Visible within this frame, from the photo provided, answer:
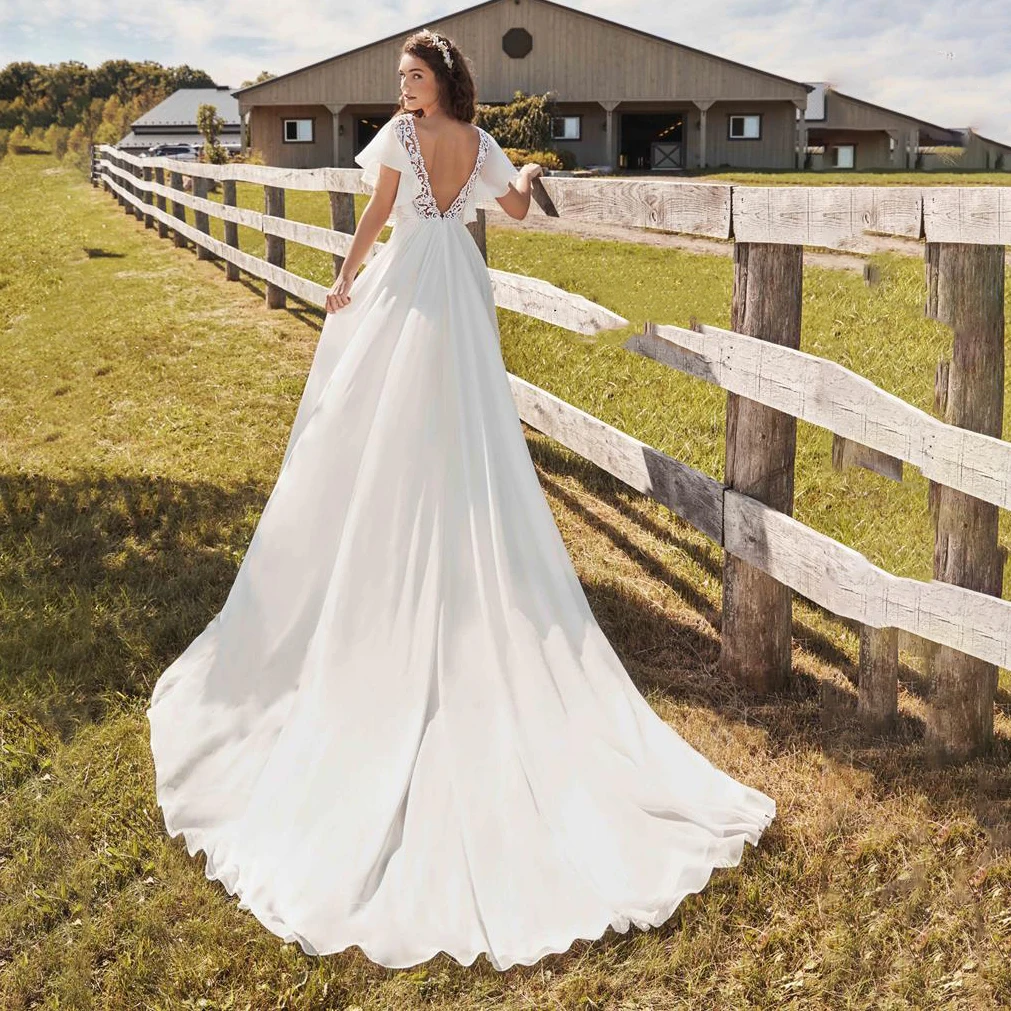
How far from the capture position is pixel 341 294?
436 cm

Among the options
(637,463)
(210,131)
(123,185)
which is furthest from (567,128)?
(637,463)

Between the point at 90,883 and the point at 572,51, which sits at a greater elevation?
the point at 572,51

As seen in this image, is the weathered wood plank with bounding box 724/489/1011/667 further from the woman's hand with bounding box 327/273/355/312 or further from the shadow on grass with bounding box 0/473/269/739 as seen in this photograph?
the shadow on grass with bounding box 0/473/269/739

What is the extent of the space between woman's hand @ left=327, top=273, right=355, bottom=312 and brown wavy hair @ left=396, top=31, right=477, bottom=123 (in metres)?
0.66

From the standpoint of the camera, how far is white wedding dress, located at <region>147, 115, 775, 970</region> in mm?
3135

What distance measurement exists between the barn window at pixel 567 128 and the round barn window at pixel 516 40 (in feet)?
9.13

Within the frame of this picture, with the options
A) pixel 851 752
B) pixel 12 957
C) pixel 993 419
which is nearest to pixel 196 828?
pixel 12 957

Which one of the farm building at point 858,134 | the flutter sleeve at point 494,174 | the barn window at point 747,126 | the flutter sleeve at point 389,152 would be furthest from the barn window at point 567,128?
the flutter sleeve at point 389,152

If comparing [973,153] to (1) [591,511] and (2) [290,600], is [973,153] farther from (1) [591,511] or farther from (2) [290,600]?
(1) [591,511]

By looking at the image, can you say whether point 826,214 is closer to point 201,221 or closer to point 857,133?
point 201,221

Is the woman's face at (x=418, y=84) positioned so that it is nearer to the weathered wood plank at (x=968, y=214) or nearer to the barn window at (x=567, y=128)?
the weathered wood plank at (x=968, y=214)

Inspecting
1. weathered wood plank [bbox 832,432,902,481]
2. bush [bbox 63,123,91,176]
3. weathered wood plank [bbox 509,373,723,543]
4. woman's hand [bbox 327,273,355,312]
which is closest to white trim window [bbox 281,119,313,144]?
bush [bbox 63,123,91,176]

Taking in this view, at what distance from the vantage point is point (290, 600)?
4168 mm

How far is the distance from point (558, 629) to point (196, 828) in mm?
1333
